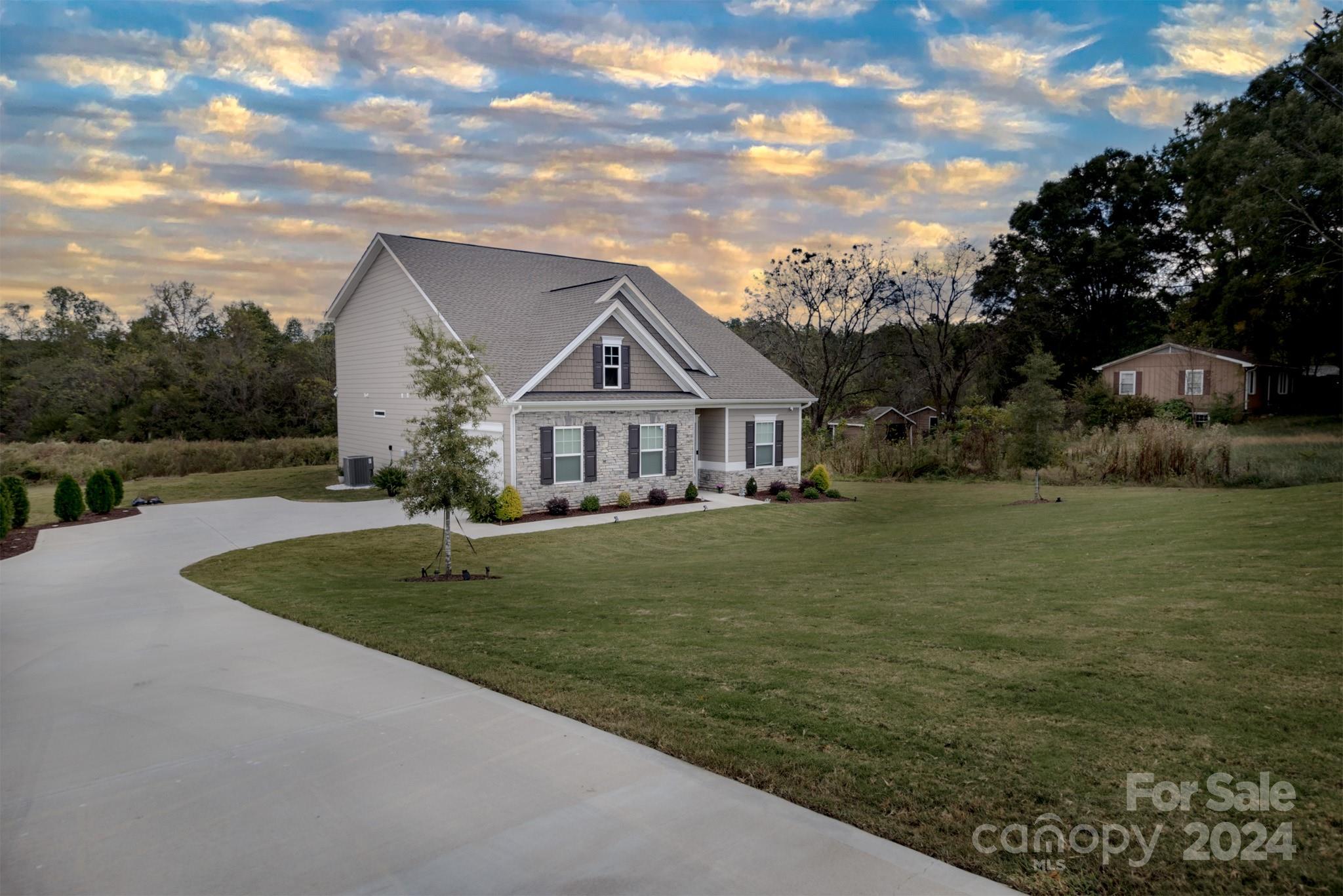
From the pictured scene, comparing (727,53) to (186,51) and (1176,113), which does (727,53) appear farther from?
(1176,113)

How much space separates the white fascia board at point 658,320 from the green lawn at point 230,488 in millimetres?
9331

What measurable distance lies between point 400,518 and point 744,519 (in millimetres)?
8602

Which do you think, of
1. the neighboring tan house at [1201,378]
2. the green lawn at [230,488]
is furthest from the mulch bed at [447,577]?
the neighboring tan house at [1201,378]

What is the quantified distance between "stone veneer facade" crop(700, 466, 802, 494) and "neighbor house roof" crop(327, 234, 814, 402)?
237 cm

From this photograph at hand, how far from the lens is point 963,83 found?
1853 centimetres

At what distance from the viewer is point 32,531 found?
1586cm

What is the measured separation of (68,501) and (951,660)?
754 inches

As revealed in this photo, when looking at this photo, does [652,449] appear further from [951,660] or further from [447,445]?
[951,660]

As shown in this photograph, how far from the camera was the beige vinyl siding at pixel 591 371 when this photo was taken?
19438 mm

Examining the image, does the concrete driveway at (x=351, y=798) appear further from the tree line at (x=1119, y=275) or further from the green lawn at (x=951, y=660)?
the tree line at (x=1119, y=275)

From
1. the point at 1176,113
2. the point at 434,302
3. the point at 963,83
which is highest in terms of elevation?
the point at 1176,113

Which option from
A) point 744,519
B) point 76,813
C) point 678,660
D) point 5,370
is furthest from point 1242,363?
point 5,370

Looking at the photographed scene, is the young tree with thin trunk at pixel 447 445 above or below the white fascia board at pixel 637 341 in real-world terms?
below

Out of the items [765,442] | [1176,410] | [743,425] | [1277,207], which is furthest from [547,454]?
Answer: [1176,410]
